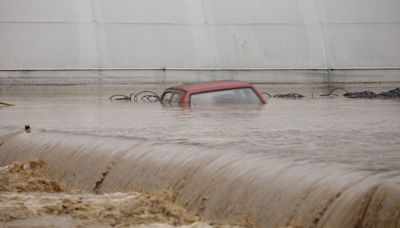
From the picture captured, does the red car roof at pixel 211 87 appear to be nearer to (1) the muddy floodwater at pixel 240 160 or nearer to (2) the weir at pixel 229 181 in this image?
(1) the muddy floodwater at pixel 240 160

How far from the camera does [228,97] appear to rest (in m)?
21.6

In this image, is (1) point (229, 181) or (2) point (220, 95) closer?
(1) point (229, 181)

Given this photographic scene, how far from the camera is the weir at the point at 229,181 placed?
19.4ft

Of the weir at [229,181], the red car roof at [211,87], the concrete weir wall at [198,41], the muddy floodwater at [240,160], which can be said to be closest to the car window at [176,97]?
the red car roof at [211,87]

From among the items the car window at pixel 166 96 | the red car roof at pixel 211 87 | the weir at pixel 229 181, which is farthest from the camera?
the car window at pixel 166 96

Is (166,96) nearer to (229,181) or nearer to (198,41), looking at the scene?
(198,41)

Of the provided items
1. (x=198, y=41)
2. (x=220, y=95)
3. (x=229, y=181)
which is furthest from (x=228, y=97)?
(x=229, y=181)

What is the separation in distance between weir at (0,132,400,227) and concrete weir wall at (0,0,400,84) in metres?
18.3

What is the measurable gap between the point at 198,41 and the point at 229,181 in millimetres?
23423

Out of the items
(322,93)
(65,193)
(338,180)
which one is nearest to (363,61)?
(322,93)

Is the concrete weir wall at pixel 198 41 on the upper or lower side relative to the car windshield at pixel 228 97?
upper

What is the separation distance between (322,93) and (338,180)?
23102 mm

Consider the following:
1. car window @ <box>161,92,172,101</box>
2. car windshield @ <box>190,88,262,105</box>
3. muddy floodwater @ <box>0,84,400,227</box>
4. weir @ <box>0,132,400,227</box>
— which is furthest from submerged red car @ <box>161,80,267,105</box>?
weir @ <box>0,132,400,227</box>

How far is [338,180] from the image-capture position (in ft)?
21.2
